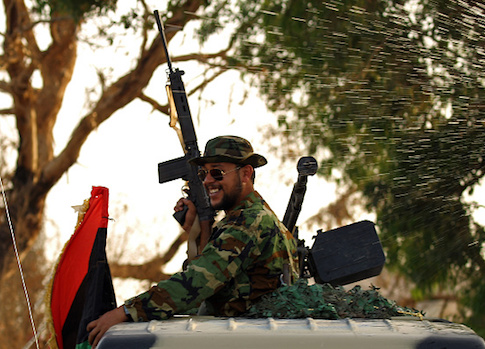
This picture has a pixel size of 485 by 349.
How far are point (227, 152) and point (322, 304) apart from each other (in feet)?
2.84

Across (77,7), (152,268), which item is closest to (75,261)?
(77,7)

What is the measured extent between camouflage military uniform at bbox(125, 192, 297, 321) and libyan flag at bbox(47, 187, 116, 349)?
0.52 m

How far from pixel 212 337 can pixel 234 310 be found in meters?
0.77

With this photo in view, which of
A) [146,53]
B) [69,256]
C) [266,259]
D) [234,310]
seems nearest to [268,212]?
[266,259]

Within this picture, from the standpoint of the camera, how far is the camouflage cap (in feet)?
11.7

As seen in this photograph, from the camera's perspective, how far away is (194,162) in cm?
360

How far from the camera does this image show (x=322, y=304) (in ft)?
9.97

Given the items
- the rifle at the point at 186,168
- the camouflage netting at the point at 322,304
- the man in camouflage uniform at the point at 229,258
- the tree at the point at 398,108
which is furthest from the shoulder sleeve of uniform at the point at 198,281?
the tree at the point at 398,108

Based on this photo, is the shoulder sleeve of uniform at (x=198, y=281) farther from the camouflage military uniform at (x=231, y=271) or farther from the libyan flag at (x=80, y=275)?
the libyan flag at (x=80, y=275)

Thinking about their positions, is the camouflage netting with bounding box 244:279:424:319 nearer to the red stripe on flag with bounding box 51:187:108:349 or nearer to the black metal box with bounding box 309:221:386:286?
the black metal box with bounding box 309:221:386:286

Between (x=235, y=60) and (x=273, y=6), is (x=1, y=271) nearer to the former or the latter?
(x=235, y=60)

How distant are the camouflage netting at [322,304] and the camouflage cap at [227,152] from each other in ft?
2.06

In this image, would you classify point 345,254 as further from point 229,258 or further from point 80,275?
point 80,275

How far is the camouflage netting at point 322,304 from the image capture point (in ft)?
A: 9.94
